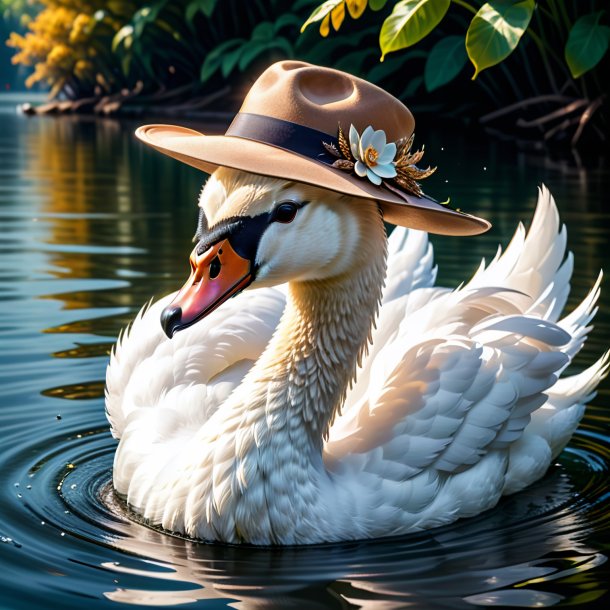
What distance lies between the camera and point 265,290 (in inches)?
206

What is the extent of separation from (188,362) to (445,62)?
47.6 feet

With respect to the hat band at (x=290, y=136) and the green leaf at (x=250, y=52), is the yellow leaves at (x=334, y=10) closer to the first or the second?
the hat band at (x=290, y=136)

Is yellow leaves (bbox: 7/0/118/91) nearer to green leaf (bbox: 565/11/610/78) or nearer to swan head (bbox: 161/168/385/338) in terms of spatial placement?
green leaf (bbox: 565/11/610/78)

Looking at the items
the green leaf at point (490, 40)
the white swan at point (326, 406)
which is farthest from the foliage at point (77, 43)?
the white swan at point (326, 406)

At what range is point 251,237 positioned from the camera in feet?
12.7

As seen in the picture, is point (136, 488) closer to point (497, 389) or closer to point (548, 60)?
point (497, 389)

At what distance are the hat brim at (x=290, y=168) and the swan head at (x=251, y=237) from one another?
0.27ft

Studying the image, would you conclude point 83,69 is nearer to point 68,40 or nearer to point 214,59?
point 68,40

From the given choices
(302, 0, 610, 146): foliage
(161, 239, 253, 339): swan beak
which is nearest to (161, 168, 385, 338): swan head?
(161, 239, 253, 339): swan beak

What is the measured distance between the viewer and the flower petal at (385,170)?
3975 millimetres

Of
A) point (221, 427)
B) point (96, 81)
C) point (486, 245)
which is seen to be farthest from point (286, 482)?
point (96, 81)

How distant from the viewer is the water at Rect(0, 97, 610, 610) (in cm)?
379

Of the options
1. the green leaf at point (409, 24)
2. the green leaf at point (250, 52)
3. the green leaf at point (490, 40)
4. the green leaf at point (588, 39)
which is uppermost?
the green leaf at point (409, 24)

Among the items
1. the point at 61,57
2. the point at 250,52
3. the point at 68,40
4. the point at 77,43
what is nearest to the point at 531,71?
the point at 250,52
